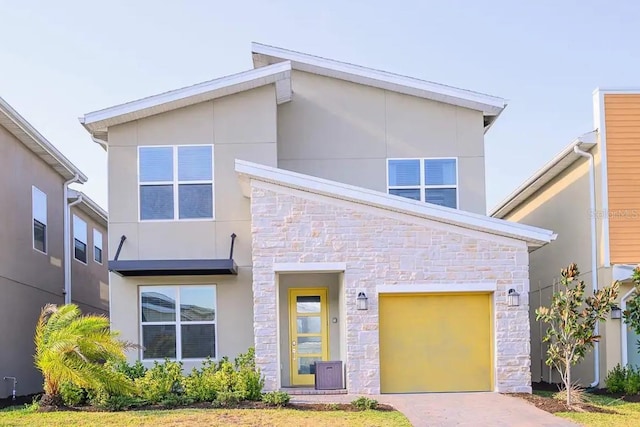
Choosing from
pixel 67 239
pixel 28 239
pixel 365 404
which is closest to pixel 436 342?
pixel 365 404

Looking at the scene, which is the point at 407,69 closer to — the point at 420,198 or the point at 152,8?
the point at 420,198

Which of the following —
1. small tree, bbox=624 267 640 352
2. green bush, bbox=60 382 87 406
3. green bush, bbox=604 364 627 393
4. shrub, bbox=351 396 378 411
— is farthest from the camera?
green bush, bbox=604 364 627 393

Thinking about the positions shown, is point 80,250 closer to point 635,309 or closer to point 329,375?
point 329,375

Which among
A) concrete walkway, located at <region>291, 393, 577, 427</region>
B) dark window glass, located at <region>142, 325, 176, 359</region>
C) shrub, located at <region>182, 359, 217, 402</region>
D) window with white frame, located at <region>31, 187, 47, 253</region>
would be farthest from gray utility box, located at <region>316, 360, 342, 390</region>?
window with white frame, located at <region>31, 187, 47, 253</region>

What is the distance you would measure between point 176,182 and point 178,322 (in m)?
3.07

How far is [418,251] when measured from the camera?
14.4m

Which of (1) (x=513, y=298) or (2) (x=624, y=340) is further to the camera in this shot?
(2) (x=624, y=340)

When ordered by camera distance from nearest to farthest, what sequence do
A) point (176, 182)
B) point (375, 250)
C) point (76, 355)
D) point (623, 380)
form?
point (76, 355)
point (375, 250)
point (623, 380)
point (176, 182)

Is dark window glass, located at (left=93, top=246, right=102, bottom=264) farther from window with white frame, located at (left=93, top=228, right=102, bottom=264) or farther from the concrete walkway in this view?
the concrete walkway

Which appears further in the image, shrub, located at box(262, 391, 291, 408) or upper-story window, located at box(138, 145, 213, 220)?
upper-story window, located at box(138, 145, 213, 220)

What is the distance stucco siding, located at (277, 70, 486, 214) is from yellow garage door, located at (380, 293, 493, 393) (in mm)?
3480

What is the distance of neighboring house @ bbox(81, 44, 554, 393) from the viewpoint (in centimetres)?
1429

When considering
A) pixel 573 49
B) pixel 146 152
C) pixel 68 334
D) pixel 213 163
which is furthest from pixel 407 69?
pixel 68 334

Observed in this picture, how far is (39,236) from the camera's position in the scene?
63.1 ft
